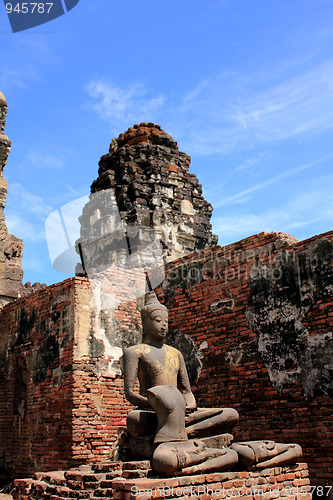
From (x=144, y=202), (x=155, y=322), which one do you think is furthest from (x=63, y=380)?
(x=144, y=202)

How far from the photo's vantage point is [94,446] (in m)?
8.73

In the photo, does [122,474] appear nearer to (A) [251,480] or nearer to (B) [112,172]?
(A) [251,480]

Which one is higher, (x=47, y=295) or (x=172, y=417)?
(x=47, y=295)

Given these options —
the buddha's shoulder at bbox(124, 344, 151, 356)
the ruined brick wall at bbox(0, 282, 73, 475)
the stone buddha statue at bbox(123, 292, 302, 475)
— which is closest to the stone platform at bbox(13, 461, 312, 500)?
the stone buddha statue at bbox(123, 292, 302, 475)

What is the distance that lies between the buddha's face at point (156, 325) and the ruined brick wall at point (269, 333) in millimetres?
2076

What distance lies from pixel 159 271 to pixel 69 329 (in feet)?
6.79

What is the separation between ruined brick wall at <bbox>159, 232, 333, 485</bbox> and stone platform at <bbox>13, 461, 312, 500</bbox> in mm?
1280

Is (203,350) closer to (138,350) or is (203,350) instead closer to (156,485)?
(138,350)

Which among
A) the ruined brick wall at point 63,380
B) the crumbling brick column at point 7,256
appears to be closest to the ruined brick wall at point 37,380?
the ruined brick wall at point 63,380

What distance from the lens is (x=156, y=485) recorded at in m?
4.59

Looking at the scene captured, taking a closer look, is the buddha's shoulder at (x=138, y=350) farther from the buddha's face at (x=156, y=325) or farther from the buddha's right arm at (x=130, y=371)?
the buddha's face at (x=156, y=325)

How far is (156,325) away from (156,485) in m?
2.22

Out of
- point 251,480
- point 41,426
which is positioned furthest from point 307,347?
point 41,426

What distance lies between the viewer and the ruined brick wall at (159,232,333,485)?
23.2 ft
